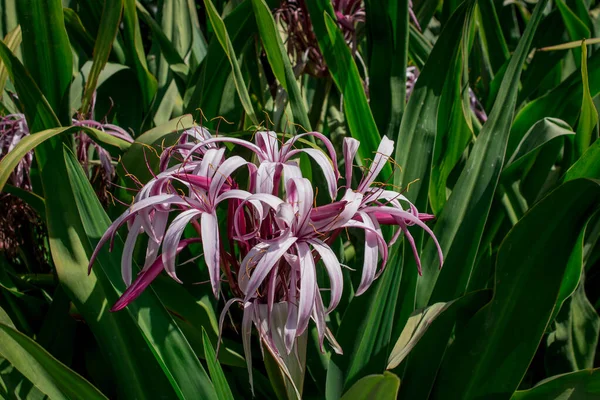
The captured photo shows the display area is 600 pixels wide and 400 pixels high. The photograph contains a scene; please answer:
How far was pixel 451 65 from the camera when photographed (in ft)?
3.48

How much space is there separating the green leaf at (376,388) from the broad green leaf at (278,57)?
17.6 inches

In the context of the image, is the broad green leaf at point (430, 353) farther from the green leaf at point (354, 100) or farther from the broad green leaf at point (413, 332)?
the green leaf at point (354, 100)

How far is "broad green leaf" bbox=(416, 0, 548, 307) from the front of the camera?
934mm

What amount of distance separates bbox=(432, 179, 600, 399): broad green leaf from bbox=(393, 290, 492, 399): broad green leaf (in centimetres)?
2

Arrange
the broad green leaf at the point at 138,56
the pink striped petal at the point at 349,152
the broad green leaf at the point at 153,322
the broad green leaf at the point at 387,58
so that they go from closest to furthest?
1. the pink striped petal at the point at 349,152
2. the broad green leaf at the point at 153,322
3. the broad green leaf at the point at 387,58
4. the broad green leaf at the point at 138,56

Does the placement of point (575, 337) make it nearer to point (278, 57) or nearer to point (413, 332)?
point (413, 332)

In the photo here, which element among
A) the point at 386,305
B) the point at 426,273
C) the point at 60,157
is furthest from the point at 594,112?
the point at 60,157

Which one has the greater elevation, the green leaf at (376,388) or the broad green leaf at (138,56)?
the broad green leaf at (138,56)

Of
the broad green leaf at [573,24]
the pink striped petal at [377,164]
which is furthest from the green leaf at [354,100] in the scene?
the broad green leaf at [573,24]

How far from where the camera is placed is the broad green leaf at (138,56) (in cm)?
128

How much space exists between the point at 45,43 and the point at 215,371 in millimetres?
539

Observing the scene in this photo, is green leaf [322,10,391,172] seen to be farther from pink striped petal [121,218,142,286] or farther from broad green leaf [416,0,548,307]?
pink striped petal [121,218,142,286]

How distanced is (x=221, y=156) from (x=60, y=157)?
1.03 feet

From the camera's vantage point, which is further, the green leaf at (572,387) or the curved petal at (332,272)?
the green leaf at (572,387)
